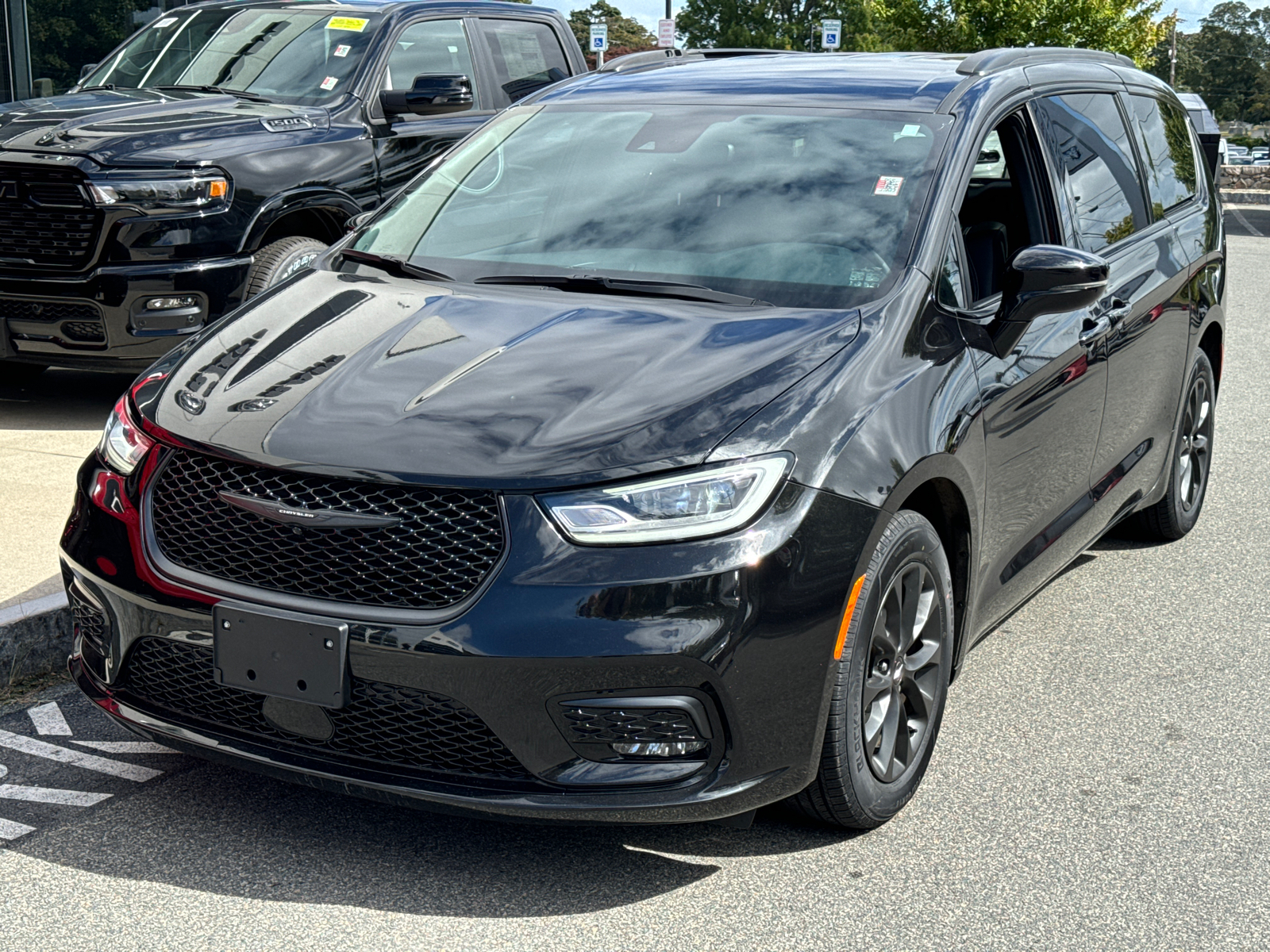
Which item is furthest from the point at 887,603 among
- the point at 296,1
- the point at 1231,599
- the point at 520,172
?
the point at 296,1

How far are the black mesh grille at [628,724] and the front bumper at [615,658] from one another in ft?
0.11

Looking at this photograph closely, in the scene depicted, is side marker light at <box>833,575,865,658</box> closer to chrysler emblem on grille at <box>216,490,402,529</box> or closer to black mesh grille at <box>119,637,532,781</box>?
black mesh grille at <box>119,637,532,781</box>

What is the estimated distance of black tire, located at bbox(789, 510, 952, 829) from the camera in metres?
3.20

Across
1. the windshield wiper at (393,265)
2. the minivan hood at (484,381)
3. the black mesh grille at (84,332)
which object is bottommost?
the black mesh grille at (84,332)

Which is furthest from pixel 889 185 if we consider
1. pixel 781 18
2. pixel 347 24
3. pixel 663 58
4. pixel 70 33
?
pixel 781 18

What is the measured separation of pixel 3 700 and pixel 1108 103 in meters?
4.10

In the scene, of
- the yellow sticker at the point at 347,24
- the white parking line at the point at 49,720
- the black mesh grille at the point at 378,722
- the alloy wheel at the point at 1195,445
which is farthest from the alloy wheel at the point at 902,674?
the yellow sticker at the point at 347,24

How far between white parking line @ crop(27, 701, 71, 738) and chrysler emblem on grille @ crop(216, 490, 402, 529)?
4.23 feet

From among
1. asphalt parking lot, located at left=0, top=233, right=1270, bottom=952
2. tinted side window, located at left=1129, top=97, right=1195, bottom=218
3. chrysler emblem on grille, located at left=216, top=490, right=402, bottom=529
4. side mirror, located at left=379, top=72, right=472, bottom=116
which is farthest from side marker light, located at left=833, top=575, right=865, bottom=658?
side mirror, located at left=379, top=72, right=472, bottom=116

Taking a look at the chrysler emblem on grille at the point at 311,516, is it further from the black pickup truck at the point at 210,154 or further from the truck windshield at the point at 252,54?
the truck windshield at the point at 252,54

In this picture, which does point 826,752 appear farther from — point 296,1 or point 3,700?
point 296,1

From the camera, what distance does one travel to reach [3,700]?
4.13m

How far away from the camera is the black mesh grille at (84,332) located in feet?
22.2

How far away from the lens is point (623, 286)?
3840 mm
